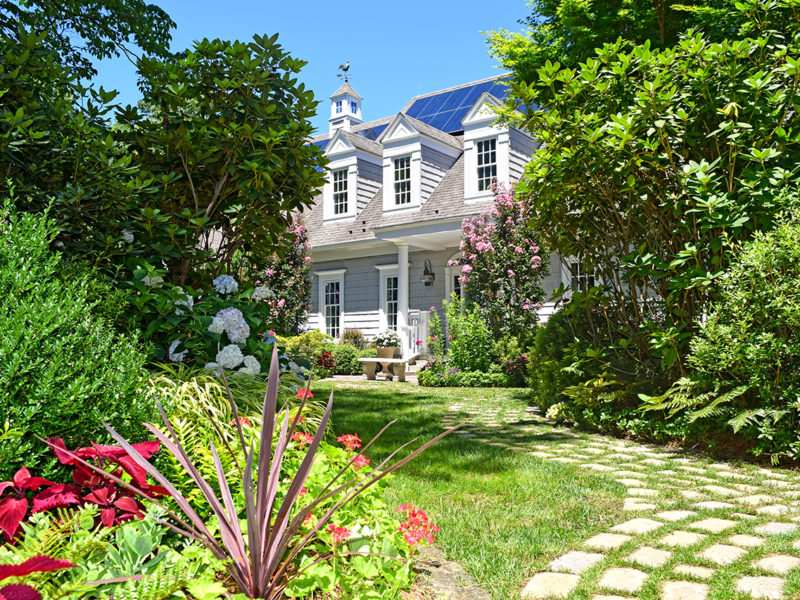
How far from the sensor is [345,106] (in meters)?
37.5

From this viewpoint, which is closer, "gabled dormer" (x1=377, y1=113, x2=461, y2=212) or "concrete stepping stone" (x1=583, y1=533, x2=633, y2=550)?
"concrete stepping stone" (x1=583, y1=533, x2=633, y2=550)

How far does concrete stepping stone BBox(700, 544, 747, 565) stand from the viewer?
2674 mm

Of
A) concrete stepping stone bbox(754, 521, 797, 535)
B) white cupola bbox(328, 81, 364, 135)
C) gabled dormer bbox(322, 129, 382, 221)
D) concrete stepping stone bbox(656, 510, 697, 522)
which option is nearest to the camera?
concrete stepping stone bbox(754, 521, 797, 535)

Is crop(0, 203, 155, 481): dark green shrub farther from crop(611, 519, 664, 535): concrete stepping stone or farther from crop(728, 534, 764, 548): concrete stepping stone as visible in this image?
crop(728, 534, 764, 548): concrete stepping stone

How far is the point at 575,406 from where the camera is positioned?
21.1 feet

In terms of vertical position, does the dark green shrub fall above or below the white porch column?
below

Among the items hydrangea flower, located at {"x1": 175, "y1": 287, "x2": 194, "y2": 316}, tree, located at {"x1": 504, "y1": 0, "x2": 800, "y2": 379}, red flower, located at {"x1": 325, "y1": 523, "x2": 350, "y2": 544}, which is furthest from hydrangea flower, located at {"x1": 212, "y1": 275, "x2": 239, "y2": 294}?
tree, located at {"x1": 504, "y1": 0, "x2": 800, "y2": 379}

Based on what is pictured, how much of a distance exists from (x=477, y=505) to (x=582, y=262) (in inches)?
154

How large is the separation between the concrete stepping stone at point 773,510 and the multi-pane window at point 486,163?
10.9 meters

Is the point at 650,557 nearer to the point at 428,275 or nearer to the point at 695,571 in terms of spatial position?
A: the point at 695,571

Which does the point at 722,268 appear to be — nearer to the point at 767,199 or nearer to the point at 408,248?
the point at 767,199

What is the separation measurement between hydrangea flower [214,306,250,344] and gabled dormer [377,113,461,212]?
1126cm

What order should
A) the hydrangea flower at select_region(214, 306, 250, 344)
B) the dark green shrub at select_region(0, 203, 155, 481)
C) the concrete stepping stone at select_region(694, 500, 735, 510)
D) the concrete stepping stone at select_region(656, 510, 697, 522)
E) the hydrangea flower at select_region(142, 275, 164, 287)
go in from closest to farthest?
the dark green shrub at select_region(0, 203, 155, 481)
the concrete stepping stone at select_region(656, 510, 697, 522)
the concrete stepping stone at select_region(694, 500, 735, 510)
the hydrangea flower at select_region(142, 275, 164, 287)
the hydrangea flower at select_region(214, 306, 250, 344)

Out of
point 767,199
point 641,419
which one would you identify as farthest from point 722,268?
point 641,419
